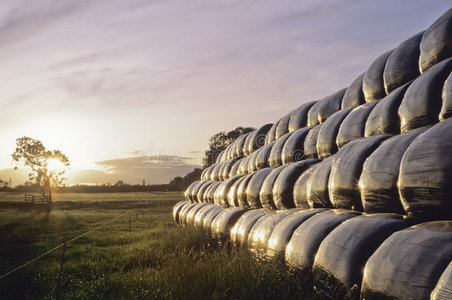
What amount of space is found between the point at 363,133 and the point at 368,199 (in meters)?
1.35

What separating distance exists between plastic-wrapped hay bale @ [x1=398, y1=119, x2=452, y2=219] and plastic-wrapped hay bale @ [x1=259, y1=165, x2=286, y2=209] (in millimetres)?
3338

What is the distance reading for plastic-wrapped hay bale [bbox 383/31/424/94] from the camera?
4.51 metres

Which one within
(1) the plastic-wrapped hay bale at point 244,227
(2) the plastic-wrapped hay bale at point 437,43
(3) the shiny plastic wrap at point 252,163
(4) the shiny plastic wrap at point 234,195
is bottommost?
(1) the plastic-wrapped hay bale at point 244,227

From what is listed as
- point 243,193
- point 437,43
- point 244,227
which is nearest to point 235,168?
point 243,193

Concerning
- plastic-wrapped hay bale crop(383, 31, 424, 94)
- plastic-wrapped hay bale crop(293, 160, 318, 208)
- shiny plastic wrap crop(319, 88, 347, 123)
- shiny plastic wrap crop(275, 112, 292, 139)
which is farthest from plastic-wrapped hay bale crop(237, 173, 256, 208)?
plastic-wrapped hay bale crop(383, 31, 424, 94)

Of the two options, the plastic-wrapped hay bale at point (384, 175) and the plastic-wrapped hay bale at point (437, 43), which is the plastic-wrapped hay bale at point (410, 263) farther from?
the plastic-wrapped hay bale at point (437, 43)

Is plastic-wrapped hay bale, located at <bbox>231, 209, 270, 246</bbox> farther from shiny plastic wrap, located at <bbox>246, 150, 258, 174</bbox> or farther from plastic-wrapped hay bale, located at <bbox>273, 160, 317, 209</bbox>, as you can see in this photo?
shiny plastic wrap, located at <bbox>246, 150, 258, 174</bbox>

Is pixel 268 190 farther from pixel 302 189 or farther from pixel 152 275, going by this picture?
pixel 152 275

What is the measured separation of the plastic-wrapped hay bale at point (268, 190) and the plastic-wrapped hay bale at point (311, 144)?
1.51ft

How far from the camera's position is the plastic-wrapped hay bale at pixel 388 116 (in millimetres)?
4090

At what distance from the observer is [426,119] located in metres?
3.57

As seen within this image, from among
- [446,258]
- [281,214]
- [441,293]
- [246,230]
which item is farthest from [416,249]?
[246,230]

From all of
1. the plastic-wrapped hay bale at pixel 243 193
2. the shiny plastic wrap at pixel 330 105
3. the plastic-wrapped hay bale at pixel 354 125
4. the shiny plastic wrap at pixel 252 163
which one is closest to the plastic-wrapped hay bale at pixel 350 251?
the plastic-wrapped hay bale at pixel 354 125

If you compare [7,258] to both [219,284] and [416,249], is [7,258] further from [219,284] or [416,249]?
[416,249]
